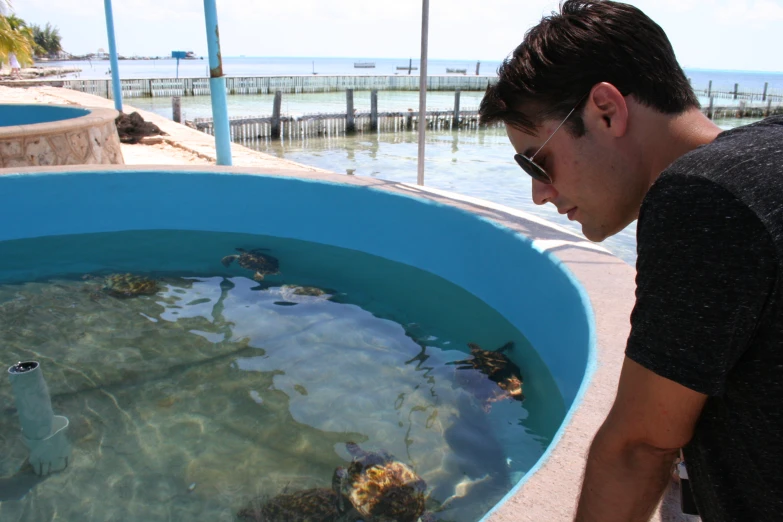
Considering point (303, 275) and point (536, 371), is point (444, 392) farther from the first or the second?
point (303, 275)

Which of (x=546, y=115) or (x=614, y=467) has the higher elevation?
(x=546, y=115)

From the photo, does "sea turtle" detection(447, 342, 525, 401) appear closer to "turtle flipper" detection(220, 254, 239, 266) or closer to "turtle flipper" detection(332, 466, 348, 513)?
"turtle flipper" detection(332, 466, 348, 513)

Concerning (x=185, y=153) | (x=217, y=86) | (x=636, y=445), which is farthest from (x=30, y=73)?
(x=636, y=445)

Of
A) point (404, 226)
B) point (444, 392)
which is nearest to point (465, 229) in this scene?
point (404, 226)

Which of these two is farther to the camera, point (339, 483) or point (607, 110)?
point (339, 483)

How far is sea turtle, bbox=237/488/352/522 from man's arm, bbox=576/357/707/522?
1965 mm

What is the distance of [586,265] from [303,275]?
2.81m

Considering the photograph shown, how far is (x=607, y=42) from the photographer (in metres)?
1.02

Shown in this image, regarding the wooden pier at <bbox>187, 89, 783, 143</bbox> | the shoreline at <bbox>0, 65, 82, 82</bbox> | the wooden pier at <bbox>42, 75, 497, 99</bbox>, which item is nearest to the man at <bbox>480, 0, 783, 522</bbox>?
the wooden pier at <bbox>187, 89, 783, 143</bbox>

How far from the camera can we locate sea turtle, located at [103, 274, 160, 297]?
5078 mm

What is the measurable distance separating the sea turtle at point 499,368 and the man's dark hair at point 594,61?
285cm

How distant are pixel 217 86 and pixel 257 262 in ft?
11.4

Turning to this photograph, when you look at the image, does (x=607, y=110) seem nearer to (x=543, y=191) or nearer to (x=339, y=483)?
(x=543, y=191)

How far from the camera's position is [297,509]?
2709mm
